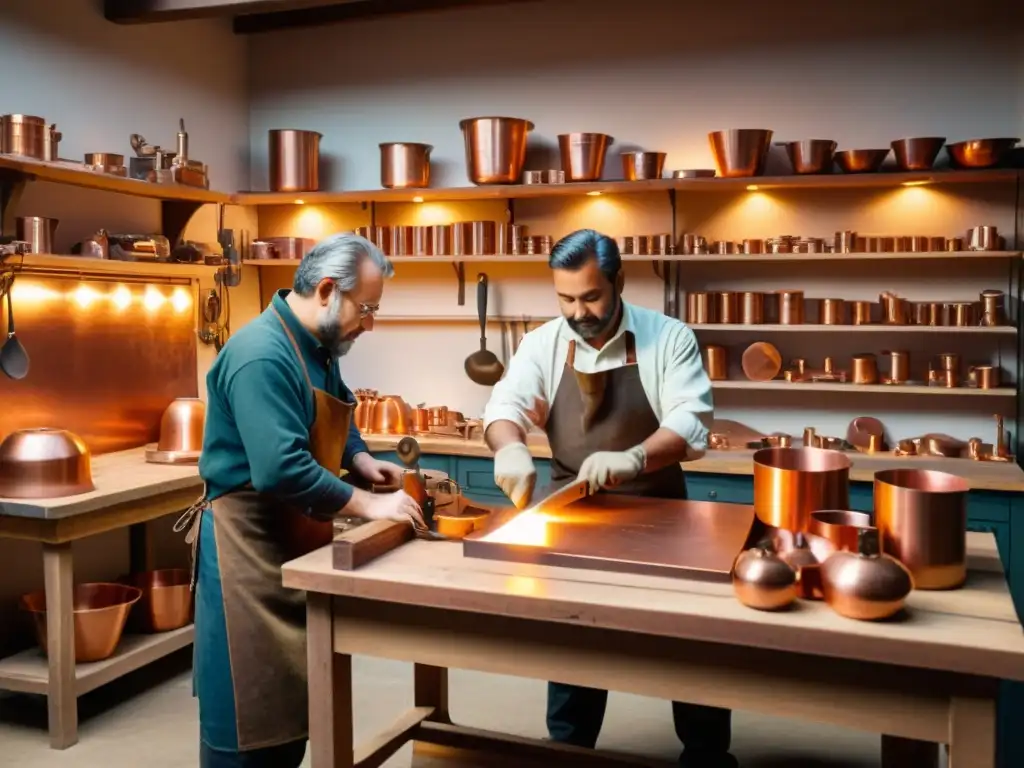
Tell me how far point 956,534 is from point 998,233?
307cm

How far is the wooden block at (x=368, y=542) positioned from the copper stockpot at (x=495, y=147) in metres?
2.94

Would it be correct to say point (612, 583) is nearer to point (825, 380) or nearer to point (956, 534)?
point (956, 534)

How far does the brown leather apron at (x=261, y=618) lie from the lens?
2457mm

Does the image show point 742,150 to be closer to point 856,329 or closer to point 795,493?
point 856,329

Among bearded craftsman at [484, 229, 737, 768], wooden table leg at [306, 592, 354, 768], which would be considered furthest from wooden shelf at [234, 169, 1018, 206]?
wooden table leg at [306, 592, 354, 768]

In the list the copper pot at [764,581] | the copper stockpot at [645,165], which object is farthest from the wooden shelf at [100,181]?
the copper pot at [764,581]

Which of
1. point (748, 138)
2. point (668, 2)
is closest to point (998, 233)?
point (748, 138)

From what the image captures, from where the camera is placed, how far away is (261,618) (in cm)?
247

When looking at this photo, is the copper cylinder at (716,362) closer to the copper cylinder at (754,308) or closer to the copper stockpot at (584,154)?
the copper cylinder at (754,308)

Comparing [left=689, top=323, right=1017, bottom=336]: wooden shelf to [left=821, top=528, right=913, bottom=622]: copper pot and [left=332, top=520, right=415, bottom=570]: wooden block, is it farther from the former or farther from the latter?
[left=821, top=528, right=913, bottom=622]: copper pot

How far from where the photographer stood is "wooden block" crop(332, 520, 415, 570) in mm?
2260

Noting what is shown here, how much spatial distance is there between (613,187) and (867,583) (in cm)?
337

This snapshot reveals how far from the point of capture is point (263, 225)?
5965mm

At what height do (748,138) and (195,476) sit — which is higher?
(748,138)
